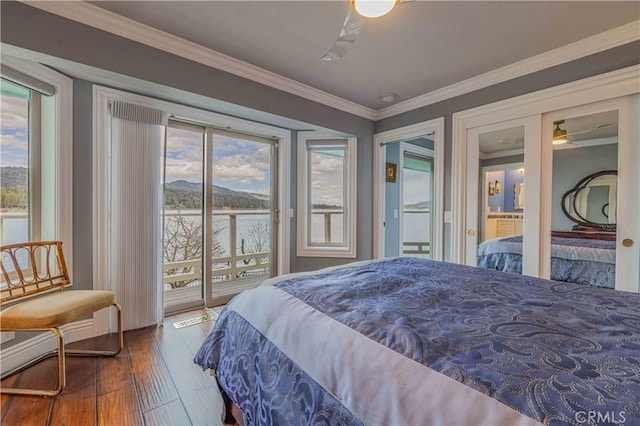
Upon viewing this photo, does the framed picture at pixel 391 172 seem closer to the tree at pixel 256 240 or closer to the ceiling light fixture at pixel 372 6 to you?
the tree at pixel 256 240

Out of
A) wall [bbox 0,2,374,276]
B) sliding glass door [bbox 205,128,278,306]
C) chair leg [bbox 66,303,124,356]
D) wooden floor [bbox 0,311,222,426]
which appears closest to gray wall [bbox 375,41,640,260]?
wall [bbox 0,2,374,276]

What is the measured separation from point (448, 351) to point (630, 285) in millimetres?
2298

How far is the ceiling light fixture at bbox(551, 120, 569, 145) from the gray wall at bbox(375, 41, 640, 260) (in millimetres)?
320

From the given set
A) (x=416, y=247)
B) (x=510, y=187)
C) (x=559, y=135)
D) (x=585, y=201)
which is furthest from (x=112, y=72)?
(x=416, y=247)

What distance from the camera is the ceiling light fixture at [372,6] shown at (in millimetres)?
1294

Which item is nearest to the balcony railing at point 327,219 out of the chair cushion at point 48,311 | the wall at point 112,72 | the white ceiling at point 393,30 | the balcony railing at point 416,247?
the wall at point 112,72

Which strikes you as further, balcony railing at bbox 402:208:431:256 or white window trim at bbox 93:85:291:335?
balcony railing at bbox 402:208:431:256

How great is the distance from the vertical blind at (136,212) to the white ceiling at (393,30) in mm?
885

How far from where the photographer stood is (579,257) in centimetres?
230

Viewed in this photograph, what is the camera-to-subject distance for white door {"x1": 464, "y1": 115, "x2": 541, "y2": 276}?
2473mm

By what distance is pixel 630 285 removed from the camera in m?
2.06

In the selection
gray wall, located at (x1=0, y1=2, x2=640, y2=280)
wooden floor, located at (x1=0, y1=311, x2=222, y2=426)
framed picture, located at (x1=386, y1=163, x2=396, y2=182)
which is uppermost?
gray wall, located at (x1=0, y1=2, x2=640, y2=280)

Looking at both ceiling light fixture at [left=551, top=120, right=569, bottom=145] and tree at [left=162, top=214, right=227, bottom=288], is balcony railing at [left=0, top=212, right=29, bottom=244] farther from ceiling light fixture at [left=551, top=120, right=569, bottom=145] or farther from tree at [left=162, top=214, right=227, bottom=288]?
ceiling light fixture at [left=551, top=120, right=569, bottom=145]

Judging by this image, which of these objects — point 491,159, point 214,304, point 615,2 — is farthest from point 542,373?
point 214,304
